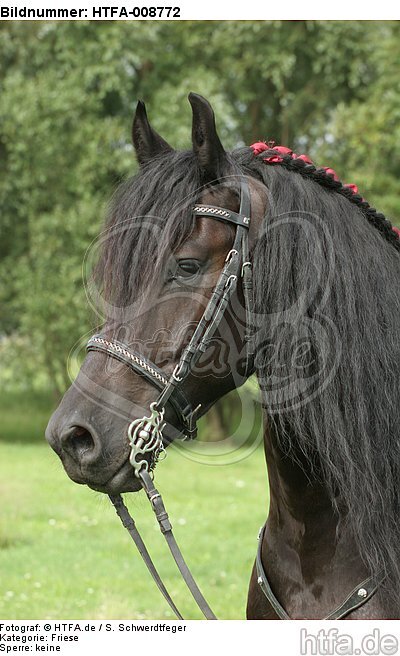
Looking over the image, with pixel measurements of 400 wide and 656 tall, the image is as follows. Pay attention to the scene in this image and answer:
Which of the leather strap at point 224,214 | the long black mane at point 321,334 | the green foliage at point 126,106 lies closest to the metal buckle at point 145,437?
the long black mane at point 321,334

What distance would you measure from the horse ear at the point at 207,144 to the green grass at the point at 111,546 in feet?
3.94

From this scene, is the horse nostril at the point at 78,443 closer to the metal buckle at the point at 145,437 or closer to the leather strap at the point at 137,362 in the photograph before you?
the metal buckle at the point at 145,437

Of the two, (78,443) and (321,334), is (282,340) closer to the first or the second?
(321,334)

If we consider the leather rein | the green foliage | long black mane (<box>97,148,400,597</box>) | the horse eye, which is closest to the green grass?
the leather rein

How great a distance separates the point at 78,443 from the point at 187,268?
0.63 meters

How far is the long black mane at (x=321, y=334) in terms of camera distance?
7.98 ft

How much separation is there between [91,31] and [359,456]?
1338 cm

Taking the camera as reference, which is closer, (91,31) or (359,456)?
(359,456)

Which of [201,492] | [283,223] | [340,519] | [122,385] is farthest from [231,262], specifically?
[201,492]

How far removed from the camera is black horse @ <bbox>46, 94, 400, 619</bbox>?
2369mm
